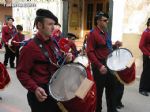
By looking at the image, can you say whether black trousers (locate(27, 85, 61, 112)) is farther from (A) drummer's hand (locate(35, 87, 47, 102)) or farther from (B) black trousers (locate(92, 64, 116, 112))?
(B) black trousers (locate(92, 64, 116, 112))

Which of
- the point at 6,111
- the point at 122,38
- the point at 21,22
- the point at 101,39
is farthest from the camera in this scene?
the point at 21,22

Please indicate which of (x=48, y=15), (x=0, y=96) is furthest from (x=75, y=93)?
(x=0, y=96)

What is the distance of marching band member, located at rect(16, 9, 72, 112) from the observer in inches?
145

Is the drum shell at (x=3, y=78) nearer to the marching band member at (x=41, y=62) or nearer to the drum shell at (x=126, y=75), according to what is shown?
the drum shell at (x=126, y=75)

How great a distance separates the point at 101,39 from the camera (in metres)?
5.81

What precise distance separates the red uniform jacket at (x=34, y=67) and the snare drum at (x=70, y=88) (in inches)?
5.8

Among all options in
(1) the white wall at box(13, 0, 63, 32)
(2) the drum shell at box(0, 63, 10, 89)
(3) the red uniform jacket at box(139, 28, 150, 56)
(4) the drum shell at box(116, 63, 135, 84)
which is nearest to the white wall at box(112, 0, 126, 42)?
(1) the white wall at box(13, 0, 63, 32)

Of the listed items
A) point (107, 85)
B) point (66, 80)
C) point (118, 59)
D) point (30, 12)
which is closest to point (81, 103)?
point (66, 80)

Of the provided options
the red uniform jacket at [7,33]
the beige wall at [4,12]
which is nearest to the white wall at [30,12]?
the beige wall at [4,12]

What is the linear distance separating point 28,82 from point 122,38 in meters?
9.75

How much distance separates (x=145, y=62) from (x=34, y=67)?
493 cm

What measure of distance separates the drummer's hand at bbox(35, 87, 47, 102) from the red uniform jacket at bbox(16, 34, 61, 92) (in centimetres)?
14

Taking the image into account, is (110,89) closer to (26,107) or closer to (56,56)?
(26,107)

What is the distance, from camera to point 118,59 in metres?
5.81
